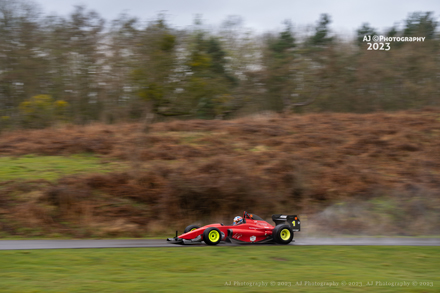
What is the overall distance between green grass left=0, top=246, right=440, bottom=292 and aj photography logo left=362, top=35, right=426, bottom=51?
89.9 feet

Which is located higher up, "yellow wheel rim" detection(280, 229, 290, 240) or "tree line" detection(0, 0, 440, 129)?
"tree line" detection(0, 0, 440, 129)

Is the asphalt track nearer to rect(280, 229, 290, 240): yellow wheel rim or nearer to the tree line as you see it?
rect(280, 229, 290, 240): yellow wheel rim

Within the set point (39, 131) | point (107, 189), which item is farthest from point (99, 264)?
point (39, 131)

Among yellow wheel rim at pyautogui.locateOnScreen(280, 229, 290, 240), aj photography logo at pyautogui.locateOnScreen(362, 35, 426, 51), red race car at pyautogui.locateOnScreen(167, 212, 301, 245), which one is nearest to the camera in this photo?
red race car at pyautogui.locateOnScreen(167, 212, 301, 245)

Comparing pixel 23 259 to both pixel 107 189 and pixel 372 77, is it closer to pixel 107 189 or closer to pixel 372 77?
pixel 107 189

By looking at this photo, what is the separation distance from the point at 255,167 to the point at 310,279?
45.0 ft

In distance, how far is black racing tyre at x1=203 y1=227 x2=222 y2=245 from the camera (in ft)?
38.0

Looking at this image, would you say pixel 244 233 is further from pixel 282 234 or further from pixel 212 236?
pixel 282 234

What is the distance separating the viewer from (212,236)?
1177cm

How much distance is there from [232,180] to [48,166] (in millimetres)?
9978

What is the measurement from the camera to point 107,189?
727 inches

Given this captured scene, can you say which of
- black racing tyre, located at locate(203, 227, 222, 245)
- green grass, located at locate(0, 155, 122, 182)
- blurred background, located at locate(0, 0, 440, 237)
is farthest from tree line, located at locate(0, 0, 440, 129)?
black racing tyre, located at locate(203, 227, 222, 245)

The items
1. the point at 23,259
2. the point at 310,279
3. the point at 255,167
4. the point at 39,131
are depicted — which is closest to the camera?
the point at 310,279

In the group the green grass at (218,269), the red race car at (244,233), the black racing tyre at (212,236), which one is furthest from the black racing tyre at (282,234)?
the black racing tyre at (212,236)
